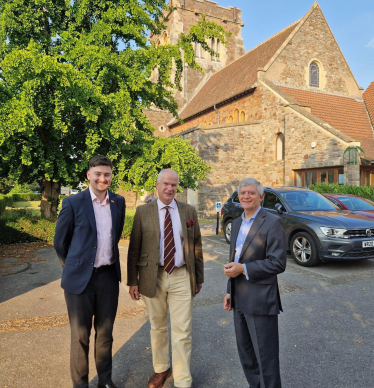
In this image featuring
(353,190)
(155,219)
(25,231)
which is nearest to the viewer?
(155,219)

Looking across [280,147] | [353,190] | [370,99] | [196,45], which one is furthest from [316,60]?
[196,45]

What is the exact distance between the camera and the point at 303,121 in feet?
56.5

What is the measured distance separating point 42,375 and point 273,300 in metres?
2.27

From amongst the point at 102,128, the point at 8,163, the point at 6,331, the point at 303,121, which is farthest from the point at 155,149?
the point at 303,121

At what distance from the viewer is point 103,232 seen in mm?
2730

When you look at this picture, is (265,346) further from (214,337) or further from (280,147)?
(280,147)

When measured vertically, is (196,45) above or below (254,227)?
above

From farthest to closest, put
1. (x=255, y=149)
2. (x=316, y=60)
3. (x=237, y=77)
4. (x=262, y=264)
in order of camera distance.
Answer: (x=237, y=77)
(x=316, y=60)
(x=255, y=149)
(x=262, y=264)

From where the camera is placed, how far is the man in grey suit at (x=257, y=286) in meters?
2.25

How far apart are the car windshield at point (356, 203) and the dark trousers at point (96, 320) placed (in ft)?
29.6

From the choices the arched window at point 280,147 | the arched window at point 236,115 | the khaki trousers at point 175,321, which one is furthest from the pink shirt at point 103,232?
the arched window at point 236,115

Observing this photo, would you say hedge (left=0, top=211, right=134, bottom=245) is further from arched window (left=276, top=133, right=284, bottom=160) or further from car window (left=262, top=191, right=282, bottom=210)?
arched window (left=276, top=133, right=284, bottom=160)

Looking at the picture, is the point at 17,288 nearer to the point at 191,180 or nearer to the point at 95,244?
the point at 95,244

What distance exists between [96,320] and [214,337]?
1.65m
